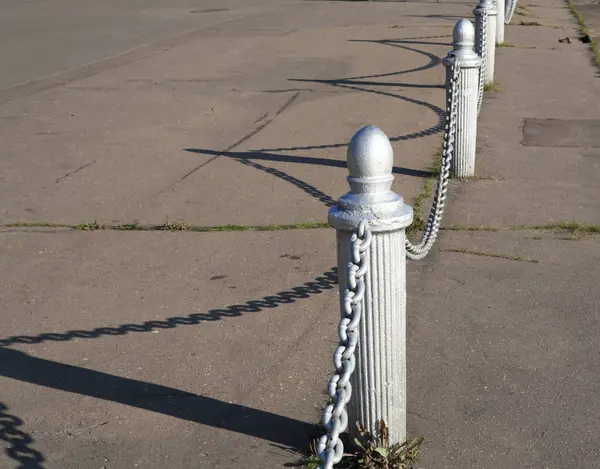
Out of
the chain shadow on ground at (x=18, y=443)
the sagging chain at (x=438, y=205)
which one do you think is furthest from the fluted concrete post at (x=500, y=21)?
the chain shadow on ground at (x=18, y=443)

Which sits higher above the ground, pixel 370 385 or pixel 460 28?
pixel 460 28

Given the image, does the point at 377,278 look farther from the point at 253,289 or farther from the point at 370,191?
the point at 253,289

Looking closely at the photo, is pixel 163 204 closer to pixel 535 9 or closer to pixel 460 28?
pixel 460 28

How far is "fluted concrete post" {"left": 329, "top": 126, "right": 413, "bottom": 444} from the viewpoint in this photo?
3357 mm

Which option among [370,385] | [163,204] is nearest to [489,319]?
[370,385]

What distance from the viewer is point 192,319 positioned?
522cm

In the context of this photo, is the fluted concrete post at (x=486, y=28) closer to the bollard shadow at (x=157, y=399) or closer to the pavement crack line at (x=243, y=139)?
the pavement crack line at (x=243, y=139)

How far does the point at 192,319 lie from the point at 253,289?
1.80 feet

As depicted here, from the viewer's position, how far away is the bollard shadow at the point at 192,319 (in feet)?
16.5

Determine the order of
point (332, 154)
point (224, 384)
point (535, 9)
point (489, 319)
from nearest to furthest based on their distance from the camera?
point (224, 384)
point (489, 319)
point (332, 154)
point (535, 9)

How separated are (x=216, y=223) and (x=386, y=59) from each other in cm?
908

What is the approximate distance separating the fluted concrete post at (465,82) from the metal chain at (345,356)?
4.22 meters

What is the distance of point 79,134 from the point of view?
1007 centimetres

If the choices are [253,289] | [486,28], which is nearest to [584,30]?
[486,28]
